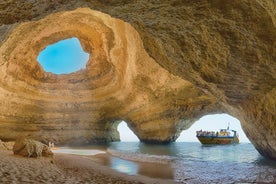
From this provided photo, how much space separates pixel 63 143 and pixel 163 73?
11.9 metres

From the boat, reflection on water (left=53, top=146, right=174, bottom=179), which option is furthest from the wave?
the boat

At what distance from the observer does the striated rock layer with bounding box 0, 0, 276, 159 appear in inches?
209

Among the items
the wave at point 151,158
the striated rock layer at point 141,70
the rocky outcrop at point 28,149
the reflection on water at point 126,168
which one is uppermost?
the striated rock layer at point 141,70

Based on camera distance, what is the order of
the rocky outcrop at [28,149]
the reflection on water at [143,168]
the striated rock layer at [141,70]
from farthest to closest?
the rocky outcrop at [28,149] < the reflection on water at [143,168] < the striated rock layer at [141,70]

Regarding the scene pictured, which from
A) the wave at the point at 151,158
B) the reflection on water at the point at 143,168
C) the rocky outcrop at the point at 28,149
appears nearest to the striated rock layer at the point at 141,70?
the reflection on water at the point at 143,168

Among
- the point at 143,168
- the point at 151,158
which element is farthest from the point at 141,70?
the point at 143,168

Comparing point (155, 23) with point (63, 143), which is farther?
point (63, 143)

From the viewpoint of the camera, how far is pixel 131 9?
17.0 feet

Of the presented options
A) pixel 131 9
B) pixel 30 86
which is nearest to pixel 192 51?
pixel 131 9

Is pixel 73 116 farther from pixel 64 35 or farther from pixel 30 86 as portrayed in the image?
pixel 64 35

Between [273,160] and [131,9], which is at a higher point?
[131,9]

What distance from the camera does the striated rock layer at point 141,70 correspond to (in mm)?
5320

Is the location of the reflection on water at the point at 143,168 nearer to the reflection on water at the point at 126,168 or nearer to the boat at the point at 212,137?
the reflection on water at the point at 126,168

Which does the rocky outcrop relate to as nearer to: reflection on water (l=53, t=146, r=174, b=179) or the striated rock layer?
reflection on water (l=53, t=146, r=174, b=179)
